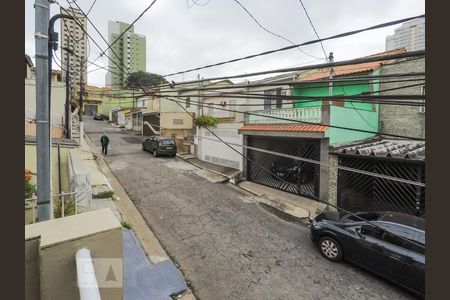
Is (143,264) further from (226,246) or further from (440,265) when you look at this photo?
(440,265)

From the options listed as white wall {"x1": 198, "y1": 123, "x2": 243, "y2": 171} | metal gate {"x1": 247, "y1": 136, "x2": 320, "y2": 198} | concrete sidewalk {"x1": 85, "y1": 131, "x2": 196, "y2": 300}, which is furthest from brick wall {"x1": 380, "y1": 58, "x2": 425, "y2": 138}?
concrete sidewalk {"x1": 85, "y1": 131, "x2": 196, "y2": 300}

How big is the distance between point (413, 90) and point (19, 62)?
1539cm

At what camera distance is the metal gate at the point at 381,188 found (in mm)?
8852

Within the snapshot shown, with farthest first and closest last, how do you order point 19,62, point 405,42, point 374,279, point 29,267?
point 374,279 → point 405,42 → point 29,267 → point 19,62

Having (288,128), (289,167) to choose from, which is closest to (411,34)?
(288,128)

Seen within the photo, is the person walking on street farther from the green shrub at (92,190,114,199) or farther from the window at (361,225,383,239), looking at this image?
the window at (361,225,383,239)

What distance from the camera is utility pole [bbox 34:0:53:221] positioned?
3.27m

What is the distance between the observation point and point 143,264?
6199mm

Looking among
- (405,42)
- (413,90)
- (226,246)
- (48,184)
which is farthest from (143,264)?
(413,90)

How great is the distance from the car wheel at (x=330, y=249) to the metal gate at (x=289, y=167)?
3.66m

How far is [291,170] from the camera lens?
1273cm

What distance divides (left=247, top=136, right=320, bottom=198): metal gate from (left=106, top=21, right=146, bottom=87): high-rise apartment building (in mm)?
6107

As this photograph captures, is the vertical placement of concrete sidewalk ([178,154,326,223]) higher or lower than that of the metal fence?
lower

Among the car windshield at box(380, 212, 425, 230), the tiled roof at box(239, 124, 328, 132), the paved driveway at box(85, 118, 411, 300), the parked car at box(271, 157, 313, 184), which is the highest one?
the tiled roof at box(239, 124, 328, 132)
